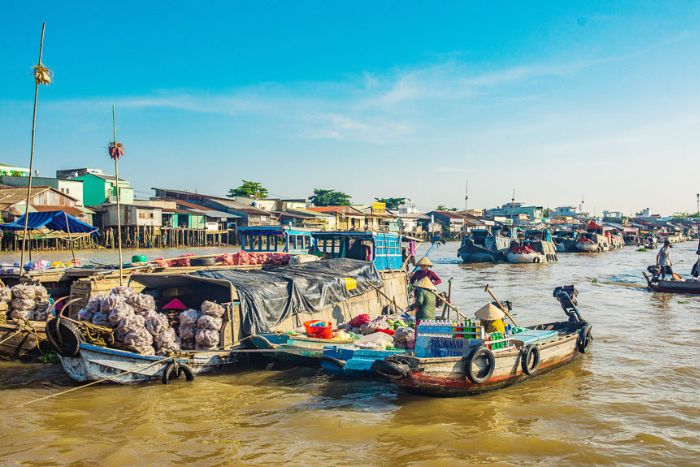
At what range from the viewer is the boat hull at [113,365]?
27.5 ft

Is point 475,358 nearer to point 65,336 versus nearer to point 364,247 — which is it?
point 65,336

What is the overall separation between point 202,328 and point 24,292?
4095 millimetres

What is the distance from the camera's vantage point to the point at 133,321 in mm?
8648

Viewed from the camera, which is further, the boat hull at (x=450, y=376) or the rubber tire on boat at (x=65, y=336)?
the rubber tire on boat at (x=65, y=336)

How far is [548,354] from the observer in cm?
968

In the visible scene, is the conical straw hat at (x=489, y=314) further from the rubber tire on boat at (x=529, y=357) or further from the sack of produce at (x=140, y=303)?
the sack of produce at (x=140, y=303)

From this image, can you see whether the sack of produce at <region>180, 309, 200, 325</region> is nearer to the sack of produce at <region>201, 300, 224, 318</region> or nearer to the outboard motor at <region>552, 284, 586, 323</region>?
the sack of produce at <region>201, 300, 224, 318</region>

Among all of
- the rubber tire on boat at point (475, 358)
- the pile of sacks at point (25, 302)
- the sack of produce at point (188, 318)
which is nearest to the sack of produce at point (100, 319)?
the sack of produce at point (188, 318)

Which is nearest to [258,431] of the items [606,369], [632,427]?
[632,427]

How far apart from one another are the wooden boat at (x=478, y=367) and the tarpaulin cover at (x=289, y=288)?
3111 mm

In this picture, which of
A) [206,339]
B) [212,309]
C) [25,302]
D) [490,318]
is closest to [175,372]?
[206,339]

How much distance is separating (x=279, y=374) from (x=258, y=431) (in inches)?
101

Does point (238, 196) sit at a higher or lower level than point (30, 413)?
higher

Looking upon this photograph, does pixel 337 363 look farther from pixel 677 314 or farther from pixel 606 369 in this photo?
pixel 677 314
